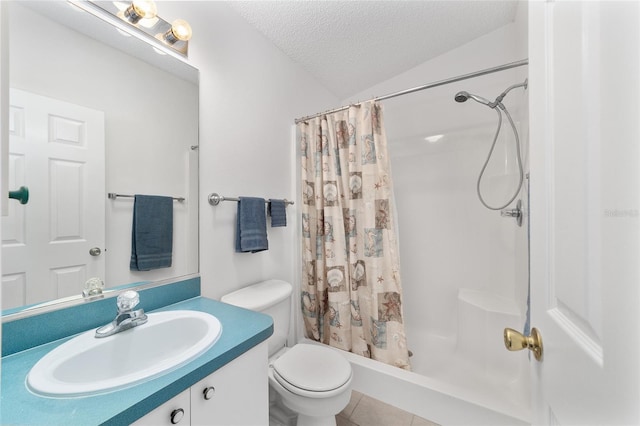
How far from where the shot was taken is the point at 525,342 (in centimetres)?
59

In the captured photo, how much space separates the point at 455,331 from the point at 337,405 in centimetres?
131

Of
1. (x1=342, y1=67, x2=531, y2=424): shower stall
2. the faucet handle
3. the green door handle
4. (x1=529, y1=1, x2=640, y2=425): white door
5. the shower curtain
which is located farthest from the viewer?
the shower curtain

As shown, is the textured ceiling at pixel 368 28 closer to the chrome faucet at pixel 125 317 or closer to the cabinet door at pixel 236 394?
the chrome faucet at pixel 125 317

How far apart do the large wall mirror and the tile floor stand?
1234 mm

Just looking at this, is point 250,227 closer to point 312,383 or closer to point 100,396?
point 312,383

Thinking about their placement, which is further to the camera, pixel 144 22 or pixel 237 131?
pixel 237 131

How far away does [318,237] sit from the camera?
72.6 inches

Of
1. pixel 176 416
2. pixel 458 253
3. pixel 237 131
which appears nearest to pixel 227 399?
pixel 176 416

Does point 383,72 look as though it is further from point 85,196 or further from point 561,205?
point 85,196

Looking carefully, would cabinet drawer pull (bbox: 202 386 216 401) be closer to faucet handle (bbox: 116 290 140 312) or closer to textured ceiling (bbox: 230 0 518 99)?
faucet handle (bbox: 116 290 140 312)

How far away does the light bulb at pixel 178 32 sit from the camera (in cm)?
111

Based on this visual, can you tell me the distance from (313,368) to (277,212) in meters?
0.94

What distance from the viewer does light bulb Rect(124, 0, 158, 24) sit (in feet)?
3.27

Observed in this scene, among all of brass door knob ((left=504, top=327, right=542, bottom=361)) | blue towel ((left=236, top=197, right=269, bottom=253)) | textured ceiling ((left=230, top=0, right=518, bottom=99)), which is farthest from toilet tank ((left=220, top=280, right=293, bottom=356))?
textured ceiling ((left=230, top=0, right=518, bottom=99))
